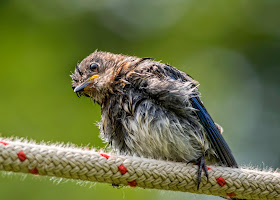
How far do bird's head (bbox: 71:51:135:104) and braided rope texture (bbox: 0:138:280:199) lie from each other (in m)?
1.14

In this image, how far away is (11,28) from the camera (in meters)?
7.66

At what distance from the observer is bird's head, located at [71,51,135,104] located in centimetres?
504

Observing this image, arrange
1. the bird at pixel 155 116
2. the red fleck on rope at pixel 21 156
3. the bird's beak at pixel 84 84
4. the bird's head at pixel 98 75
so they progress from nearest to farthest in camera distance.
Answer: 1. the red fleck on rope at pixel 21 156
2. the bird at pixel 155 116
3. the bird's head at pixel 98 75
4. the bird's beak at pixel 84 84

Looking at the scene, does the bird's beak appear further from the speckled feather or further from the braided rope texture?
the braided rope texture

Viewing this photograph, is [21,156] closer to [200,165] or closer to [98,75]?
[200,165]

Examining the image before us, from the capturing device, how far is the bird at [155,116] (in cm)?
461

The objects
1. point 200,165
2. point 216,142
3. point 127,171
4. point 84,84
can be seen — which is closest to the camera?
point 127,171

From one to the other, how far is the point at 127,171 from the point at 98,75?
160cm

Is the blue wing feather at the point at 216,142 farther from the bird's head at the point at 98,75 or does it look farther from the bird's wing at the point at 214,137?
the bird's head at the point at 98,75

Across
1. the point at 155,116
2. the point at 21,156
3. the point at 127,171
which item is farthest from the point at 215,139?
the point at 21,156

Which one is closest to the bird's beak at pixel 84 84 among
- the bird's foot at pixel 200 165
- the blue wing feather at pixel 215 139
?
the blue wing feather at pixel 215 139

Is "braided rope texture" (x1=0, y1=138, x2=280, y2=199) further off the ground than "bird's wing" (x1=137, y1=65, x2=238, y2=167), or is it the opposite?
"bird's wing" (x1=137, y1=65, x2=238, y2=167)

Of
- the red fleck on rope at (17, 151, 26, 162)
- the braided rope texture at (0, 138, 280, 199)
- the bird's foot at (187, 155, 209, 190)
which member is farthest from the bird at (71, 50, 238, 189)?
the red fleck on rope at (17, 151, 26, 162)

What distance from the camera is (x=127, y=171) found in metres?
3.87
